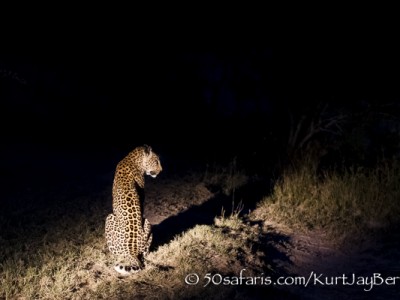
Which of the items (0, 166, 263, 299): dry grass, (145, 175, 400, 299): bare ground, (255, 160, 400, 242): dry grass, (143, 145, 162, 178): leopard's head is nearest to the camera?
(0, 166, 263, 299): dry grass

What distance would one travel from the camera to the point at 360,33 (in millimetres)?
10367

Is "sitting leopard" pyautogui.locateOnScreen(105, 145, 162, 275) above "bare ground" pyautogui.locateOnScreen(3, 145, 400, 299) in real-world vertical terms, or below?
above

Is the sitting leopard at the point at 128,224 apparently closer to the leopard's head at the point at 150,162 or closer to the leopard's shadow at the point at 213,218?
the leopard's head at the point at 150,162

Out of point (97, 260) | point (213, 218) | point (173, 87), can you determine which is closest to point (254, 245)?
point (213, 218)

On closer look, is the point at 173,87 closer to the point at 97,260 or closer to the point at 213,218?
the point at 213,218

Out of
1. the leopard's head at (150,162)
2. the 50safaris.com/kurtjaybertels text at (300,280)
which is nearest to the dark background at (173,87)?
the leopard's head at (150,162)

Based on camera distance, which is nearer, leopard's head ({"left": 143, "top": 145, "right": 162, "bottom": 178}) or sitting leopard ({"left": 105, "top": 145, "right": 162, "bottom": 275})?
sitting leopard ({"left": 105, "top": 145, "right": 162, "bottom": 275})

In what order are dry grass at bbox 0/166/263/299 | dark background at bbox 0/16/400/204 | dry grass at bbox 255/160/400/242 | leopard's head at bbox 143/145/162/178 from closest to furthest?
dry grass at bbox 0/166/263/299
leopard's head at bbox 143/145/162/178
dry grass at bbox 255/160/400/242
dark background at bbox 0/16/400/204

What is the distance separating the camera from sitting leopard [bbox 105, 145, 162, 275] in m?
5.76

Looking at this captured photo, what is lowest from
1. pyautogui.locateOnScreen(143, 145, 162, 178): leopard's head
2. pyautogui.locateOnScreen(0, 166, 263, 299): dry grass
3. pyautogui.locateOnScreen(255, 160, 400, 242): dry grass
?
pyautogui.locateOnScreen(0, 166, 263, 299): dry grass

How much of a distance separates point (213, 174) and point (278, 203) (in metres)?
2.22

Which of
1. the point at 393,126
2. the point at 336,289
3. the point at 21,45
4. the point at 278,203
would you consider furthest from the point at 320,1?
the point at 21,45

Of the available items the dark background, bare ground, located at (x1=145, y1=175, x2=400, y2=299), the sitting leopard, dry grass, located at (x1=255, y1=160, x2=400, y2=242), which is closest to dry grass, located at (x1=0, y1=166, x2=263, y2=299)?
the sitting leopard

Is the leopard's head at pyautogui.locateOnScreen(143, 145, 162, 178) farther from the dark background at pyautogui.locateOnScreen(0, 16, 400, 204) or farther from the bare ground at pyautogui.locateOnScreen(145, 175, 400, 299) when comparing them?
the dark background at pyautogui.locateOnScreen(0, 16, 400, 204)
